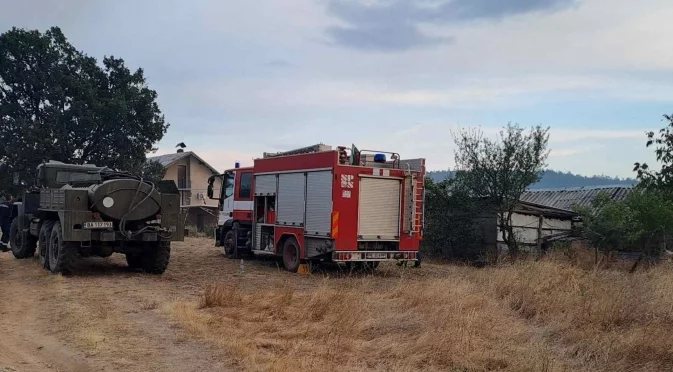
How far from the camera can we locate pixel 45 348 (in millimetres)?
7004

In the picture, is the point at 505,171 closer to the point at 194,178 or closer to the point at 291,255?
the point at 291,255

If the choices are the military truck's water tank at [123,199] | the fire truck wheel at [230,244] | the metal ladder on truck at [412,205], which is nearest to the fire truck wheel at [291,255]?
the metal ladder on truck at [412,205]

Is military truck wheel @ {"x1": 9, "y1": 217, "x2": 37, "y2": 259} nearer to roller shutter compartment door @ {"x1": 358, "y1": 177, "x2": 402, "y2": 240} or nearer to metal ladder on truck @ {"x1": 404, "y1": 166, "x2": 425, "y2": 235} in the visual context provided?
roller shutter compartment door @ {"x1": 358, "y1": 177, "x2": 402, "y2": 240}

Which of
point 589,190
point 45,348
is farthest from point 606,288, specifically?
point 589,190

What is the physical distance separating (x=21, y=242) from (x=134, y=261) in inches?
180

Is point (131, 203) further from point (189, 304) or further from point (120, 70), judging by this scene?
point (120, 70)

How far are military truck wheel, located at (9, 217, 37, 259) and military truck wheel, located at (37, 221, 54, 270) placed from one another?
8.00ft

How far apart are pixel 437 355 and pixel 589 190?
27.3 metres

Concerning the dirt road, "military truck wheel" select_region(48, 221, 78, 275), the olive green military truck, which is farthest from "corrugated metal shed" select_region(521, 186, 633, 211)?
"military truck wheel" select_region(48, 221, 78, 275)

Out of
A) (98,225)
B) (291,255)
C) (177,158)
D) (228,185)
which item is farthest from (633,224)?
(177,158)

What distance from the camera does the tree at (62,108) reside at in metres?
30.8

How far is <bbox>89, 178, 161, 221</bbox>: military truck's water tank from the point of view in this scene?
12562mm

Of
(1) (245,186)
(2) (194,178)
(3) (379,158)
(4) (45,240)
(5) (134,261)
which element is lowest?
(5) (134,261)

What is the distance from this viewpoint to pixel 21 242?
16.9 meters
